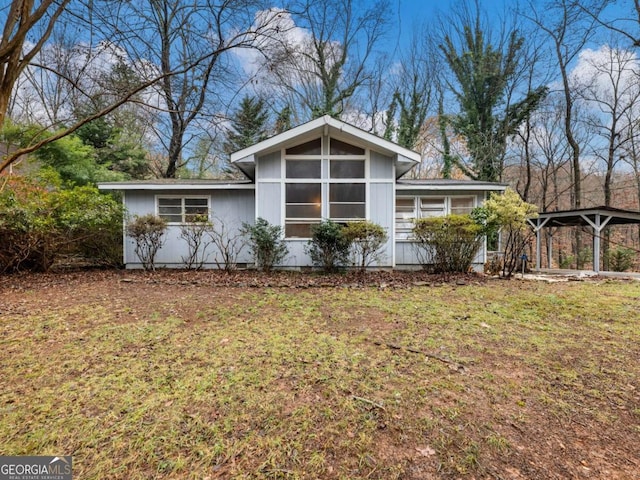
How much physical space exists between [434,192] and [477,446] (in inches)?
343

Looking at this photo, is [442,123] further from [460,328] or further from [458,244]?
[460,328]

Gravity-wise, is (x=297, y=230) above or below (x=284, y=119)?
below

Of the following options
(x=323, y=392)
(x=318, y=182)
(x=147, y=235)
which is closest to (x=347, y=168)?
(x=318, y=182)

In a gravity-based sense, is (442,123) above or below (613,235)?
above

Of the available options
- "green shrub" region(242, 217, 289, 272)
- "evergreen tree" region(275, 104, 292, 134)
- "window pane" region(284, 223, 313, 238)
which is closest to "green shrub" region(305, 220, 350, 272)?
"window pane" region(284, 223, 313, 238)

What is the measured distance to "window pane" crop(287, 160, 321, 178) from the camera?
8.52 metres

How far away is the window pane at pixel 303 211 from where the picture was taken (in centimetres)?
848

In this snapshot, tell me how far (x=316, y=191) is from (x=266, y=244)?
82.7 inches

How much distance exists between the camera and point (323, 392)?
2.45 m

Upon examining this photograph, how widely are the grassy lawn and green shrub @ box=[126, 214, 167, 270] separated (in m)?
3.48

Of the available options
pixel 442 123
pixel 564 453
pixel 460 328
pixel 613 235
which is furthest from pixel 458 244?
pixel 613 235

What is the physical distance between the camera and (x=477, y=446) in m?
1.88

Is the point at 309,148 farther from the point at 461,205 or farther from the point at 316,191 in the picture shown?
the point at 461,205

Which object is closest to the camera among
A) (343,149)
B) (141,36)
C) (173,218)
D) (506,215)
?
(141,36)
